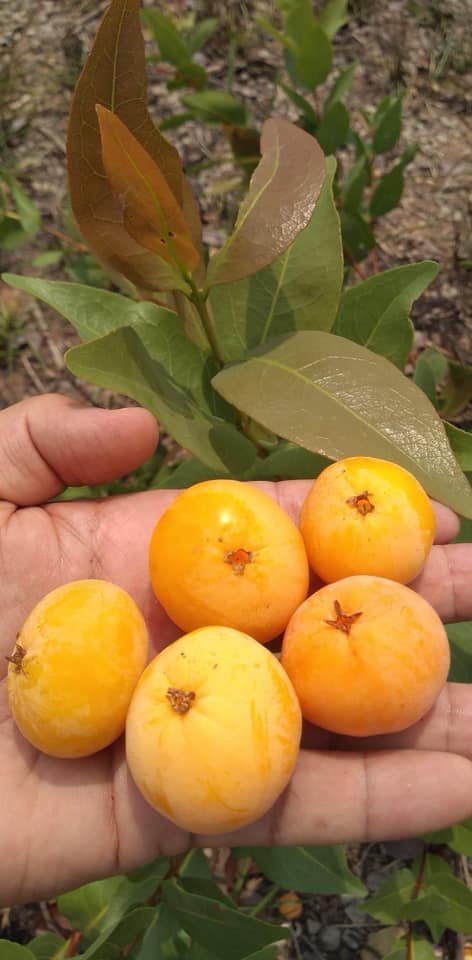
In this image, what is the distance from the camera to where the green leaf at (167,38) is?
2.98 metres

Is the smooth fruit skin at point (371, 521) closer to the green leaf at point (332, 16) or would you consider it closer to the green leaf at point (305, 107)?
the green leaf at point (305, 107)

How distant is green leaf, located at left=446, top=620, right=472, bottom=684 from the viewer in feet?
7.04

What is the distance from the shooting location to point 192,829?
1.52 m

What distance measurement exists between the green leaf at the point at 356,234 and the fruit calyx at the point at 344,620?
177cm

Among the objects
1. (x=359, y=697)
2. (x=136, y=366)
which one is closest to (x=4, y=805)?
(x=359, y=697)

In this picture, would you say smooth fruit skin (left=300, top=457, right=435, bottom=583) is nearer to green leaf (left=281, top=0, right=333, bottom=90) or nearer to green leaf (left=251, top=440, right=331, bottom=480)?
green leaf (left=251, top=440, right=331, bottom=480)

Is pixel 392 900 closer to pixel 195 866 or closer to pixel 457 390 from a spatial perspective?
pixel 195 866

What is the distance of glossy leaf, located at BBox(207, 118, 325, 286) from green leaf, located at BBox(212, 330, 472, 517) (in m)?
0.26

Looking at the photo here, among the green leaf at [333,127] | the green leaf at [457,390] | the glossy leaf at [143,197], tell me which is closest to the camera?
the glossy leaf at [143,197]

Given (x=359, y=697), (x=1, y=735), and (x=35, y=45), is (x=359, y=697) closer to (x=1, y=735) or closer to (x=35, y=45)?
(x=1, y=735)

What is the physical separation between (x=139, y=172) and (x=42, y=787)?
1292 mm

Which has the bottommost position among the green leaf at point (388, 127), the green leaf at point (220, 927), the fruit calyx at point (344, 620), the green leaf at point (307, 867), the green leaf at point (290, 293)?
the green leaf at point (307, 867)

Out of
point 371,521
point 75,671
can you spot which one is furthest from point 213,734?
point 371,521

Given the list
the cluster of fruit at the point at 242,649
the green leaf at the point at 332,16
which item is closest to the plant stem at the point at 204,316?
the cluster of fruit at the point at 242,649
